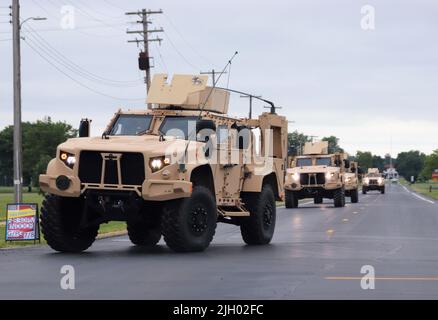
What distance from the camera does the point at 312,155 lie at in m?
49.1

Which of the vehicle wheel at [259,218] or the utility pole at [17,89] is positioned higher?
the utility pole at [17,89]

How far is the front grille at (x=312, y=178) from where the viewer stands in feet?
154

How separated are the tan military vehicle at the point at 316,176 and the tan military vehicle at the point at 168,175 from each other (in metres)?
26.3

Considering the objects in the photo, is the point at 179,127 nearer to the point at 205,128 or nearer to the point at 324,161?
the point at 205,128

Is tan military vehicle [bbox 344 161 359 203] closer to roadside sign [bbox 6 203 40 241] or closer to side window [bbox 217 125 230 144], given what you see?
roadside sign [bbox 6 203 40 241]

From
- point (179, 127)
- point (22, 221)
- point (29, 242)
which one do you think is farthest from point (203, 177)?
point (29, 242)

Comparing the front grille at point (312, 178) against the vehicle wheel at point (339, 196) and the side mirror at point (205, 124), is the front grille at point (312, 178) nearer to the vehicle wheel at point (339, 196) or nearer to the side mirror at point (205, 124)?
the vehicle wheel at point (339, 196)

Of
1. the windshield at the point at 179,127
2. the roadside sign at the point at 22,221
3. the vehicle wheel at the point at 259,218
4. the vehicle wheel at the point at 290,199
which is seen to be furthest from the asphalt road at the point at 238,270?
the vehicle wheel at the point at 290,199

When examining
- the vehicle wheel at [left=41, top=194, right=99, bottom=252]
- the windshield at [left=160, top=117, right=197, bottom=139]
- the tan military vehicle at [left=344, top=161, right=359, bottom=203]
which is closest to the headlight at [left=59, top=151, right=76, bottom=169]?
the vehicle wheel at [left=41, top=194, right=99, bottom=252]

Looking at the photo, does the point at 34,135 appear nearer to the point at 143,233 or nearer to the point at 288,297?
the point at 143,233

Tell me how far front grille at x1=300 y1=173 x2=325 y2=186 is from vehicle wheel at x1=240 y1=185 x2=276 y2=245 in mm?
26297

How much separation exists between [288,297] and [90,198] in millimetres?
6387

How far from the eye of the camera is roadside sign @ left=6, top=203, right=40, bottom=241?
69.7 feet

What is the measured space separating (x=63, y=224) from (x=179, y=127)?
282 cm
